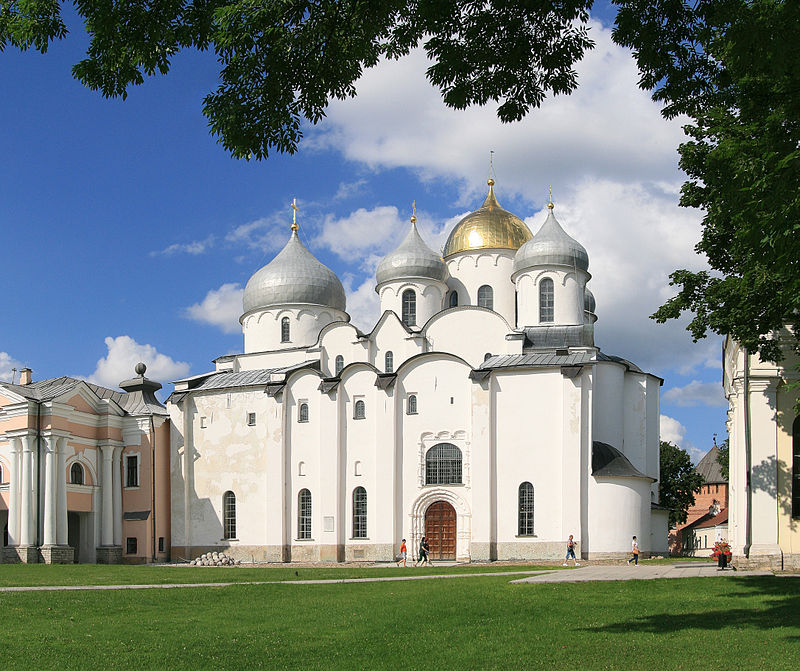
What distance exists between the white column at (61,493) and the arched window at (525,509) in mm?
20196

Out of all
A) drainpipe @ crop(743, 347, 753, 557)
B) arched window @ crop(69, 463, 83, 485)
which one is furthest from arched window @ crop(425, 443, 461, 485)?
arched window @ crop(69, 463, 83, 485)

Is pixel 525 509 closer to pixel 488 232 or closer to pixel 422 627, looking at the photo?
pixel 488 232

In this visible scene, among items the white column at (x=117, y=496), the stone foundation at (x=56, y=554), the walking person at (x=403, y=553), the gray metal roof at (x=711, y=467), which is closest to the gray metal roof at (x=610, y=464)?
the walking person at (x=403, y=553)

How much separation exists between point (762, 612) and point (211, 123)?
1200 cm

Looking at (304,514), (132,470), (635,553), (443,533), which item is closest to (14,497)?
(132,470)

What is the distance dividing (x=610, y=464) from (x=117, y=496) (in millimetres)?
23454

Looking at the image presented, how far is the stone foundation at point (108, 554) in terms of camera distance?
4375 cm

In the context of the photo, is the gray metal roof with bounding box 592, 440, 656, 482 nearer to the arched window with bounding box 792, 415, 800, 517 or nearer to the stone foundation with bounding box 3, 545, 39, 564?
the arched window with bounding box 792, 415, 800, 517

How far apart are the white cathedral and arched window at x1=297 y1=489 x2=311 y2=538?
64 mm

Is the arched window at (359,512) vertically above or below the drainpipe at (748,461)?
below

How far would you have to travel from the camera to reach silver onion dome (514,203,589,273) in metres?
43.5

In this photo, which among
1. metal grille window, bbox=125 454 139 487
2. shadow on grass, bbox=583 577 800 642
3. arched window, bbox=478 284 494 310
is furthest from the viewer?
arched window, bbox=478 284 494 310

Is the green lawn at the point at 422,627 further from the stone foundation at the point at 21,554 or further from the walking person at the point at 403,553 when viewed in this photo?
the stone foundation at the point at 21,554

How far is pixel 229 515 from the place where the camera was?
43.6 m
